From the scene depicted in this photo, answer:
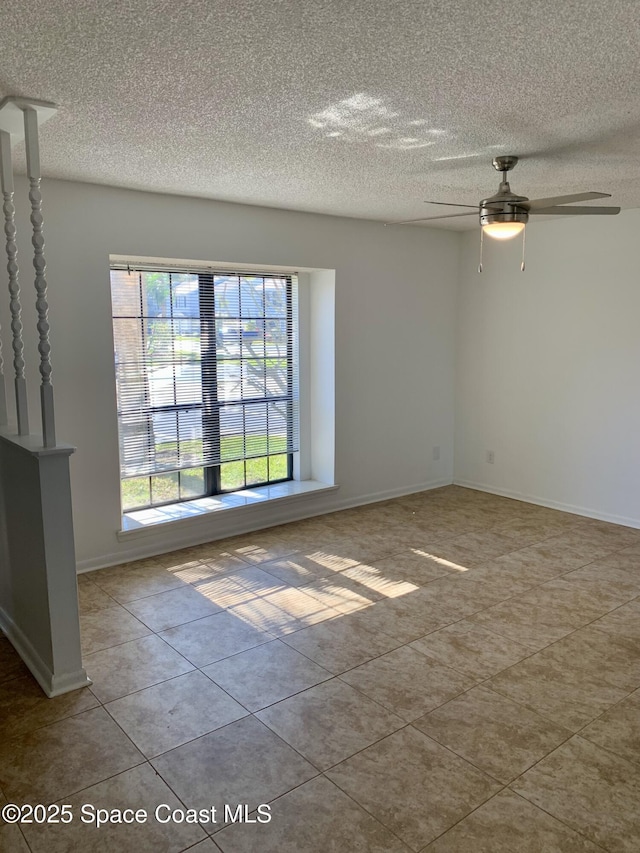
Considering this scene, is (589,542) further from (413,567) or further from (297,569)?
(297,569)

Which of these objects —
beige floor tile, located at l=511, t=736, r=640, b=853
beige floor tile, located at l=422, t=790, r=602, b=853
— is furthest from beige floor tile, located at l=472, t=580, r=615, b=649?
beige floor tile, located at l=422, t=790, r=602, b=853

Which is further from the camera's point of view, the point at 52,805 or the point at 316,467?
the point at 316,467

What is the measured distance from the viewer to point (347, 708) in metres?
2.52

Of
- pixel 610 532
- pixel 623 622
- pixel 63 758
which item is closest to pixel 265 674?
pixel 63 758

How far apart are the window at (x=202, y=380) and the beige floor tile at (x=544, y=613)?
2.30m

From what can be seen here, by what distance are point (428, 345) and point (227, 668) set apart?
3.65 meters

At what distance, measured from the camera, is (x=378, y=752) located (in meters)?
2.26

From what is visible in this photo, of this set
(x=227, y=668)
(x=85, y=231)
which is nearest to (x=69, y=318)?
(x=85, y=231)

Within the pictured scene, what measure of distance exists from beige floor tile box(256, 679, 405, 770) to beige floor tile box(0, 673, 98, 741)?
76 centimetres

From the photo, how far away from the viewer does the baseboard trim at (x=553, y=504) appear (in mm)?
4805

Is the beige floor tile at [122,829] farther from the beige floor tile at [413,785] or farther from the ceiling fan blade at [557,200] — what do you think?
the ceiling fan blade at [557,200]

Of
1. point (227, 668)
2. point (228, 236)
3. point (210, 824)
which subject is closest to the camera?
point (210, 824)

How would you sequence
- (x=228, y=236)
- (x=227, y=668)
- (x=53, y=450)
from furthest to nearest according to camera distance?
1. (x=228, y=236)
2. (x=227, y=668)
3. (x=53, y=450)

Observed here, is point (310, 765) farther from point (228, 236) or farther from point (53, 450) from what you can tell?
point (228, 236)
